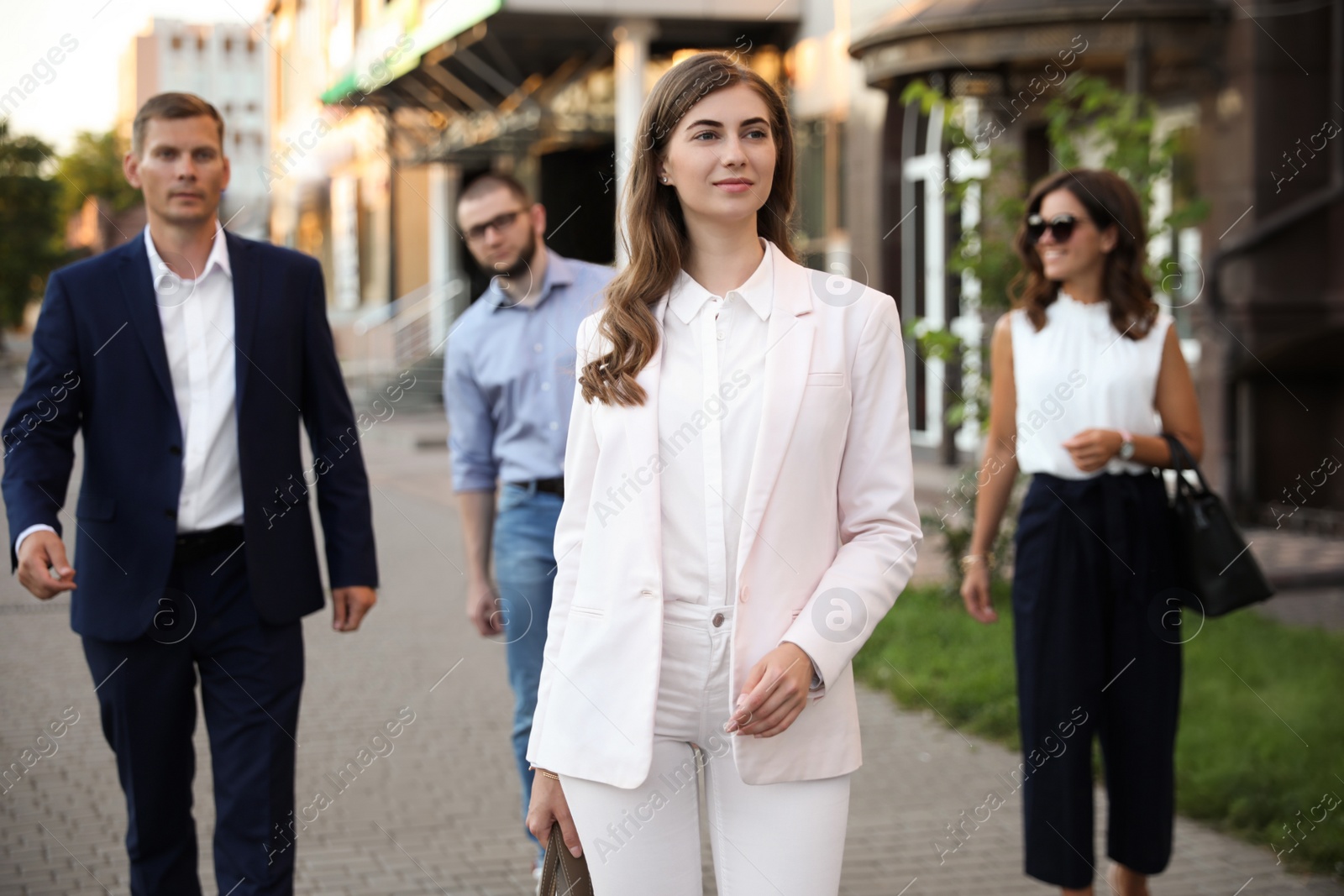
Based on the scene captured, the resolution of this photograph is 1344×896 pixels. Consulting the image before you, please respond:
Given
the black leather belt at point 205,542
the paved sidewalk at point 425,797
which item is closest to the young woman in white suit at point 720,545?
the paved sidewalk at point 425,797

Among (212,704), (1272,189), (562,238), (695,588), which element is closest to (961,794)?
(212,704)

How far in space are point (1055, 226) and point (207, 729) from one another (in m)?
2.64

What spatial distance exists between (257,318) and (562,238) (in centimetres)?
2131

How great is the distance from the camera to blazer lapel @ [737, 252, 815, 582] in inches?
92.7

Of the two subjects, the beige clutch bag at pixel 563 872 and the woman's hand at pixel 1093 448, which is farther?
the woman's hand at pixel 1093 448

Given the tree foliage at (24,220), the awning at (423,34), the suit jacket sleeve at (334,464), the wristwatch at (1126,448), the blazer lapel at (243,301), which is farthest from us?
the tree foliage at (24,220)

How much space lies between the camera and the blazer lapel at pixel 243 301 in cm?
357

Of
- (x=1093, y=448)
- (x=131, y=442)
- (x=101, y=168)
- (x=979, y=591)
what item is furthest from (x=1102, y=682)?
(x=101, y=168)

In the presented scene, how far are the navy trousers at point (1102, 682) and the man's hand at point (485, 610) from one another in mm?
1850

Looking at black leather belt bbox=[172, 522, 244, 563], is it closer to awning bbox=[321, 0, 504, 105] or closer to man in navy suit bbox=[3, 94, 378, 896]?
man in navy suit bbox=[3, 94, 378, 896]

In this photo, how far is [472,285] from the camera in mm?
29734

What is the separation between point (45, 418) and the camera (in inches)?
137

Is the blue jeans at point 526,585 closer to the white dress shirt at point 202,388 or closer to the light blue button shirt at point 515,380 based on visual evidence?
the light blue button shirt at point 515,380

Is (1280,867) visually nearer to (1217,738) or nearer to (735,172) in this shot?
(1217,738)
